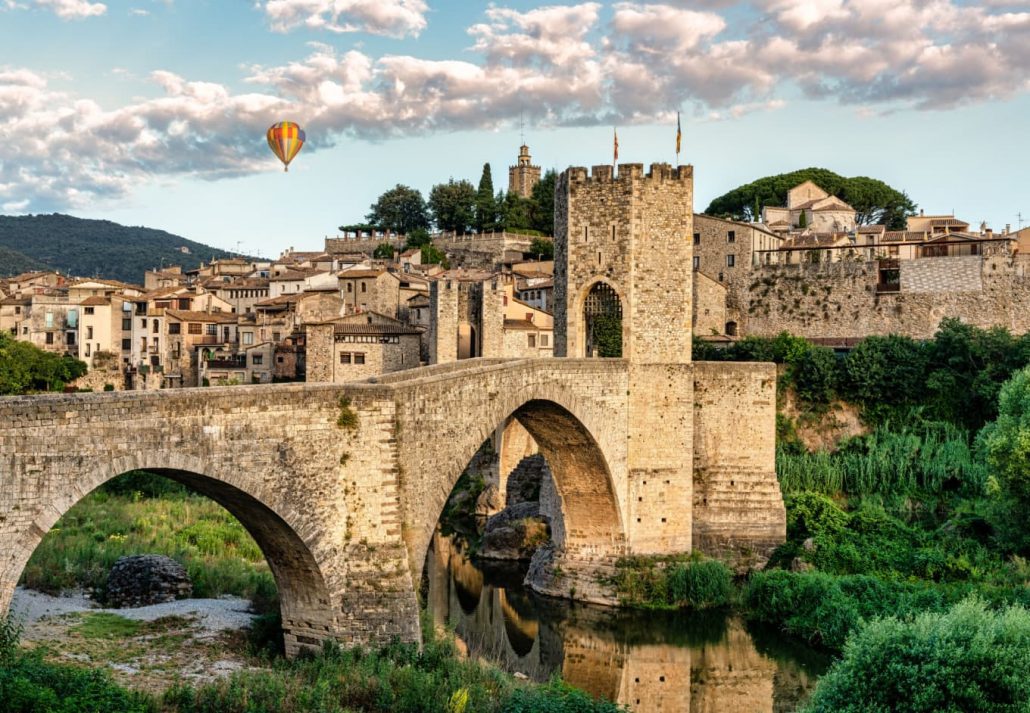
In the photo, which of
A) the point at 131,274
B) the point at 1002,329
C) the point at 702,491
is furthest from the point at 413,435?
the point at 131,274

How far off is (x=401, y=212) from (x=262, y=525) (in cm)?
7169

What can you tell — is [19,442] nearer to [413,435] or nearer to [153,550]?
[413,435]

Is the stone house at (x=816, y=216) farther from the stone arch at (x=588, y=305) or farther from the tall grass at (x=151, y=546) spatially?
the tall grass at (x=151, y=546)

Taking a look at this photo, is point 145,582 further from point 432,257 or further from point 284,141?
point 432,257

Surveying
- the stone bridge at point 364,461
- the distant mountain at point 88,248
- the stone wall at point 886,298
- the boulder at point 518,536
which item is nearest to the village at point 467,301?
the stone wall at point 886,298

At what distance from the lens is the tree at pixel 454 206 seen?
7894 cm

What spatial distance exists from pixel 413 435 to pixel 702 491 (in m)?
10.7

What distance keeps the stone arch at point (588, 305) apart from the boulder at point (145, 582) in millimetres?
10066

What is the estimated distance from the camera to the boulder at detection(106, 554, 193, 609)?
718 inches

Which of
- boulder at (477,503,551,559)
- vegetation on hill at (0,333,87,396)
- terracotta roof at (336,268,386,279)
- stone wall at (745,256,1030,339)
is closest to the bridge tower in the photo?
boulder at (477,503,551,559)

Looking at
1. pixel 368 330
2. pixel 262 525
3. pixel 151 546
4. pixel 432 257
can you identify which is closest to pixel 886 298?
pixel 368 330

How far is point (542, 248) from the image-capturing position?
6869cm

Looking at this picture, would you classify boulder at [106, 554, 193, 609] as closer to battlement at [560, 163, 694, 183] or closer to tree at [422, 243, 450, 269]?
battlement at [560, 163, 694, 183]

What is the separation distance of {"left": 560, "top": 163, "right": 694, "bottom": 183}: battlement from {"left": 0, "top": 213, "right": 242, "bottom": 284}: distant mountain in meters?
102
